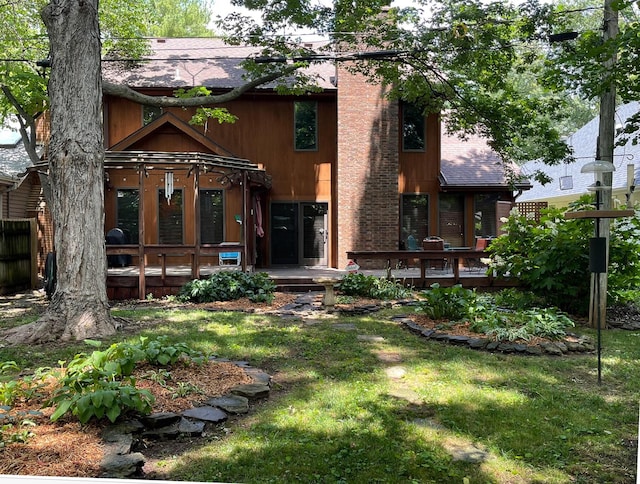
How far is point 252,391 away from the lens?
3600mm

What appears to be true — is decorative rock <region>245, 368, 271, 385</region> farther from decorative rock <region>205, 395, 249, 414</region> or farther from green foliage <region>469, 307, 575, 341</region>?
green foliage <region>469, 307, 575, 341</region>

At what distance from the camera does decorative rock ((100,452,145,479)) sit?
245 cm

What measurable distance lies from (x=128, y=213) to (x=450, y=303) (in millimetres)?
→ 8795

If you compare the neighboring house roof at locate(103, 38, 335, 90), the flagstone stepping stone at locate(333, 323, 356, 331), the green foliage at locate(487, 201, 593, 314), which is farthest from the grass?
the neighboring house roof at locate(103, 38, 335, 90)

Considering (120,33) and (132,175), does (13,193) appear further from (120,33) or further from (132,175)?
(120,33)

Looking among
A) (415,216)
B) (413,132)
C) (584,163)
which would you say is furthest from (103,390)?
(413,132)

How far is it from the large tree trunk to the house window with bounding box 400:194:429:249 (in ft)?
29.0

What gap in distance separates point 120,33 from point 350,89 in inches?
221

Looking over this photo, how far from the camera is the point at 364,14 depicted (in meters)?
A: 9.55

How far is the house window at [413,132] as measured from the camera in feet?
43.1

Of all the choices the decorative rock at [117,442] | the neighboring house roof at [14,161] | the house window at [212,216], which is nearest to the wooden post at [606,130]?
the decorative rock at [117,442]

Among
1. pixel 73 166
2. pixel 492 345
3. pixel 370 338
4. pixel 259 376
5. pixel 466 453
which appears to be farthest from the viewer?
pixel 370 338

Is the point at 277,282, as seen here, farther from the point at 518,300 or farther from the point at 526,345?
the point at 526,345

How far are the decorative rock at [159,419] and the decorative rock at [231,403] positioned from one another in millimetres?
351
